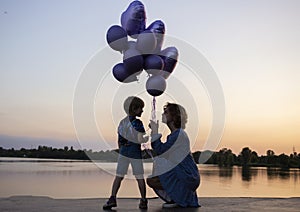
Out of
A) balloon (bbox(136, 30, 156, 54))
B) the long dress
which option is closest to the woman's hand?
the long dress

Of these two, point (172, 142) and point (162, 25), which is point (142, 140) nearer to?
point (172, 142)

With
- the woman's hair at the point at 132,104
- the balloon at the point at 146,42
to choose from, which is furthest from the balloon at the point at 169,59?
the woman's hair at the point at 132,104

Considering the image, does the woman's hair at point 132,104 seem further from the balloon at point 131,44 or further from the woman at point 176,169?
A: the balloon at point 131,44

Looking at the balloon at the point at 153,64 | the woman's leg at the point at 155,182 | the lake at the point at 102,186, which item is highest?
the balloon at the point at 153,64

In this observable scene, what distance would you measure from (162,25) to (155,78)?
80 cm

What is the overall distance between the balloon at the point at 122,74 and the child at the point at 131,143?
32cm

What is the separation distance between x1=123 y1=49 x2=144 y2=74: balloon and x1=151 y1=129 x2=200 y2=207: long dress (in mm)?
1057

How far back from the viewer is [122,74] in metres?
6.60

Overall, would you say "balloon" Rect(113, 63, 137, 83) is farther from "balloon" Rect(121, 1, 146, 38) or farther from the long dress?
the long dress

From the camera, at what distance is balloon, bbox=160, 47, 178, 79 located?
22.0 ft

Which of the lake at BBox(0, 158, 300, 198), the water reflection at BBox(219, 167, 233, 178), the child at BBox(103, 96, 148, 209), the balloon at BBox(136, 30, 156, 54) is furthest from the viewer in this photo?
the water reflection at BBox(219, 167, 233, 178)

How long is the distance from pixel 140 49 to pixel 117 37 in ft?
1.19

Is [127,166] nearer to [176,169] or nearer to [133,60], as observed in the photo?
[176,169]

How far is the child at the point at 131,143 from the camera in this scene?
6.27 metres
